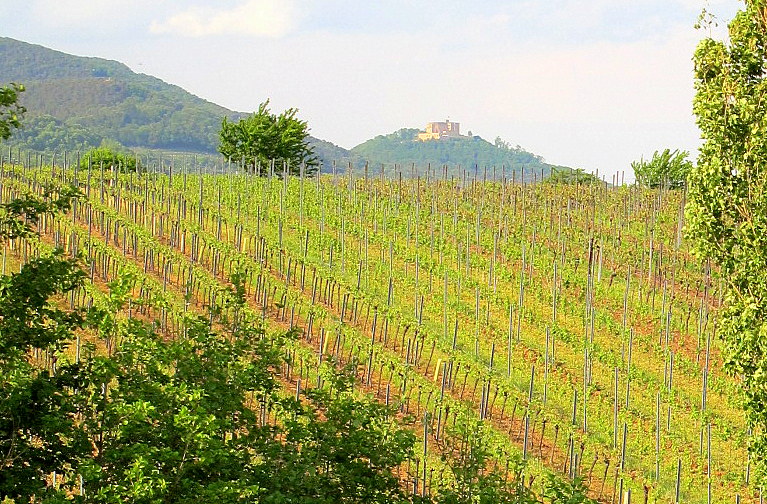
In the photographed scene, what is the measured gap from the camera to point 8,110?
32.3 feet

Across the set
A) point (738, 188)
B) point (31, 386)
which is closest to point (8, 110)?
point (31, 386)

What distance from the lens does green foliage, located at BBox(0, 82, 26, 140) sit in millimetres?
→ 9508

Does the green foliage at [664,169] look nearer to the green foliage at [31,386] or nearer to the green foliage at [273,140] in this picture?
the green foliage at [273,140]

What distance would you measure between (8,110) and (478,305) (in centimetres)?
1642

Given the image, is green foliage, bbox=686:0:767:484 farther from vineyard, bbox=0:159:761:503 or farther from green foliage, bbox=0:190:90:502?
green foliage, bbox=0:190:90:502

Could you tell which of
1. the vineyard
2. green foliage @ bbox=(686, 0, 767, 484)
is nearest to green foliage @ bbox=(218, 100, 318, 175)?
the vineyard

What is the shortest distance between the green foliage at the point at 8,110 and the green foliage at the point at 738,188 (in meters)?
8.48

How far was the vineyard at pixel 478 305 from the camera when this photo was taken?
19953mm

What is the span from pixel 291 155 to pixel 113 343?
90.5ft

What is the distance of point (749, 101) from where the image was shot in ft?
→ 40.1

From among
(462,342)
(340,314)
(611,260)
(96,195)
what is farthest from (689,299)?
(96,195)

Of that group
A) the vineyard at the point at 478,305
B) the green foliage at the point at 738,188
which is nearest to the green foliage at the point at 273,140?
the vineyard at the point at 478,305

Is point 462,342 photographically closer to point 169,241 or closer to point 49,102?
point 169,241

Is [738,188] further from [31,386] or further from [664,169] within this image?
[664,169]
